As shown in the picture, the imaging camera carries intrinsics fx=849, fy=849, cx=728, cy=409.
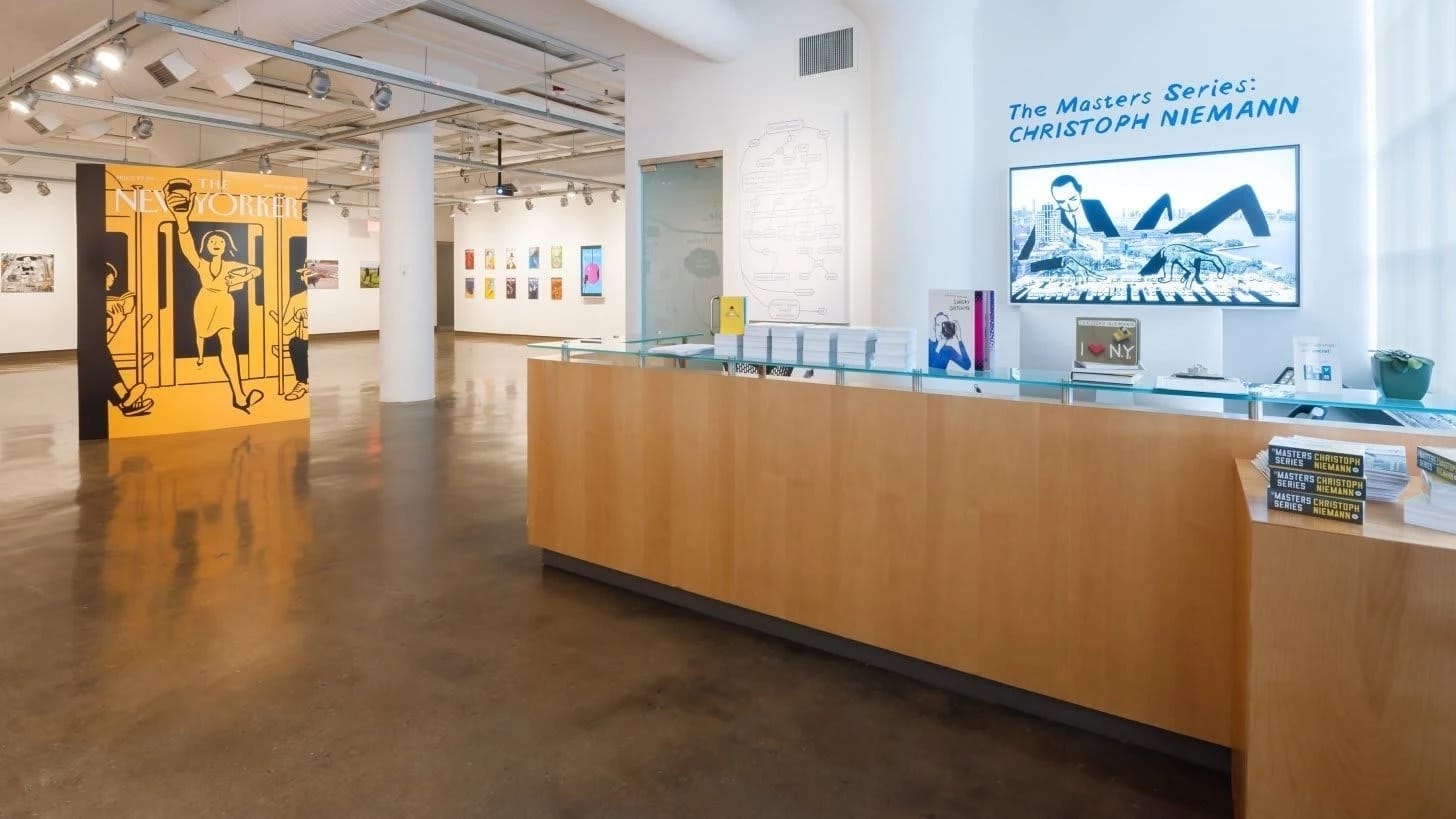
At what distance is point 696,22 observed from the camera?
6.47 m

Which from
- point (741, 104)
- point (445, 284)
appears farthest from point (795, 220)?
point (445, 284)

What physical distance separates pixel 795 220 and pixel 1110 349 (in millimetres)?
4222

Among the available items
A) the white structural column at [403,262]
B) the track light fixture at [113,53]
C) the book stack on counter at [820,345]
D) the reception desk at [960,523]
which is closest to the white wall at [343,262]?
the white structural column at [403,262]

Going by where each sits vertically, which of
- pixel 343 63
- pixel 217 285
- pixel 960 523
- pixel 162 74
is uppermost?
pixel 162 74

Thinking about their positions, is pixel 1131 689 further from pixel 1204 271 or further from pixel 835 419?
A: pixel 1204 271

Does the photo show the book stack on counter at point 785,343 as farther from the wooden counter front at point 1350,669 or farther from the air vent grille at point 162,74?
the air vent grille at point 162,74

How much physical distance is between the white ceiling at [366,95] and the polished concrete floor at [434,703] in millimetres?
5044

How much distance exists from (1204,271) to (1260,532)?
3.68 meters

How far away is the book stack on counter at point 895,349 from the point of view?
3.46m

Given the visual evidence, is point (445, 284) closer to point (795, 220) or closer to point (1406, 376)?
point (795, 220)

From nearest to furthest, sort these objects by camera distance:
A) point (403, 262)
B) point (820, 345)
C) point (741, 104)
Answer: point (820, 345), point (741, 104), point (403, 262)

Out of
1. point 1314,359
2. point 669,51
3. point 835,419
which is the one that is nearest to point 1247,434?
point 1314,359

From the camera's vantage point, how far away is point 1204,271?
512 centimetres

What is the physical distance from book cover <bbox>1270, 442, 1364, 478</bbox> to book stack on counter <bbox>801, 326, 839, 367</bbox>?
5.74ft
